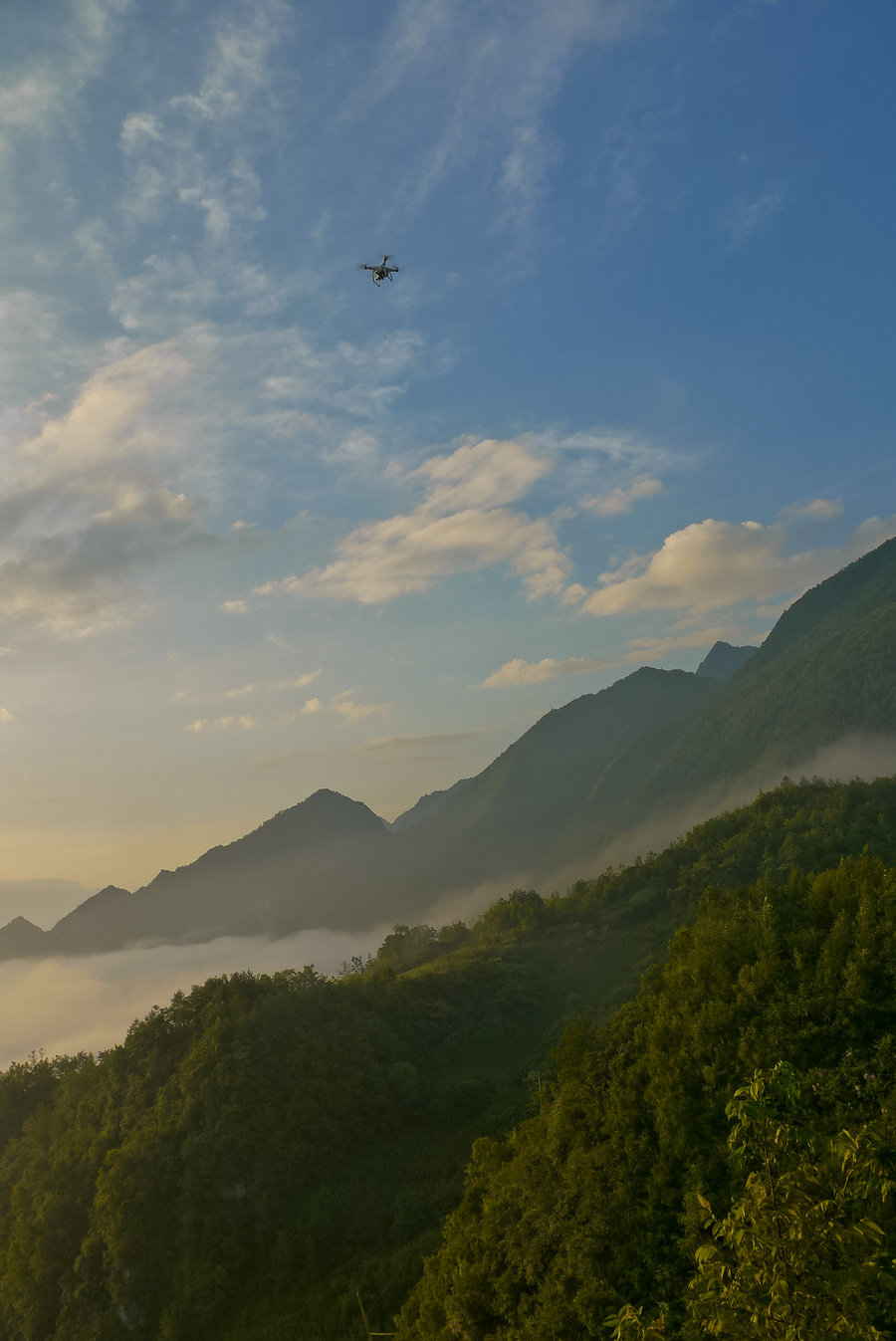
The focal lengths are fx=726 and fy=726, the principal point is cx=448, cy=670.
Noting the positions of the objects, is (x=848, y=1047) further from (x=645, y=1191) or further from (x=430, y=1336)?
(x=430, y=1336)

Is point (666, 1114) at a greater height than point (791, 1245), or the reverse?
point (791, 1245)

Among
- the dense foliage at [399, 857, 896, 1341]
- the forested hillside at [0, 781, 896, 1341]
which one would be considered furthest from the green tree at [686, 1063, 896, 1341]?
the dense foliage at [399, 857, 896, 1341]

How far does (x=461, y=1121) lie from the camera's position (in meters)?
60.4

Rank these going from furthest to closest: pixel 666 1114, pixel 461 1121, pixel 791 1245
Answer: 1. pixel 461 1121
2. pixel 666 1114
3. pixel 791 1245

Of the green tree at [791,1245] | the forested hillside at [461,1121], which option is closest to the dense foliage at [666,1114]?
the forested hillside at [461,1121]

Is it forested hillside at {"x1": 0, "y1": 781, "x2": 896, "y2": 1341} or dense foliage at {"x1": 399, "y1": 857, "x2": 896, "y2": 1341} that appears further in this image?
forested hillside at {"x1": 0, "y1": 781, "x2": 896, "y2": 1341}

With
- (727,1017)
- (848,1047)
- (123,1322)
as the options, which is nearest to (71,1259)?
(123,1322)

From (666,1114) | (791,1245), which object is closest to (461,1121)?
(666,1114)

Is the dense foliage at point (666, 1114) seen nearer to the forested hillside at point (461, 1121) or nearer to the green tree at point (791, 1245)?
the forested hillside at point (461, 1121)

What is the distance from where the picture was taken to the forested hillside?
2783cm

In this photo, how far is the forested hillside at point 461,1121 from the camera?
91.3 feet

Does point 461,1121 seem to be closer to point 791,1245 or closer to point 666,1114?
point 666,1114

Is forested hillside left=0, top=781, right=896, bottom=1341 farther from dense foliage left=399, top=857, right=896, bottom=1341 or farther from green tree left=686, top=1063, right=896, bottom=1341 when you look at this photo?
green tree left=686, top=1063, right=896, bottom=1341

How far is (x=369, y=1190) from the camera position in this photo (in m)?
52.5
